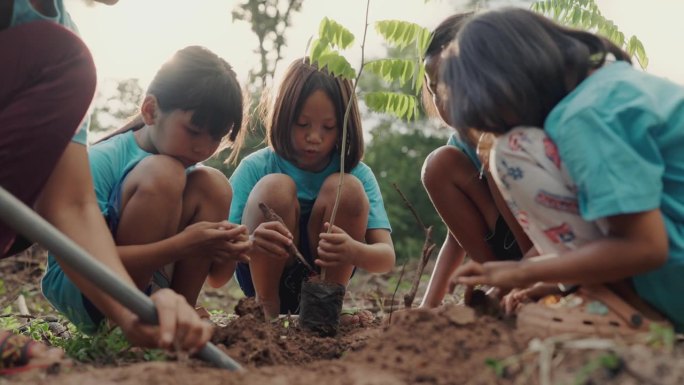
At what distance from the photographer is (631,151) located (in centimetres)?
188

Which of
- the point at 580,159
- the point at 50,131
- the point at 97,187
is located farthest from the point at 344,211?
the point at 580,159

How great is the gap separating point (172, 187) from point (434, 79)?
4.27 feet

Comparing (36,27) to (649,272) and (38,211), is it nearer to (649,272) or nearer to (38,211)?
(38,211)

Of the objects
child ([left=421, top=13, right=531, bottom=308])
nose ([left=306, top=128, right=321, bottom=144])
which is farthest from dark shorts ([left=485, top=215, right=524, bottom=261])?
nose ([left=306, top=128, right=321, bottom=144])

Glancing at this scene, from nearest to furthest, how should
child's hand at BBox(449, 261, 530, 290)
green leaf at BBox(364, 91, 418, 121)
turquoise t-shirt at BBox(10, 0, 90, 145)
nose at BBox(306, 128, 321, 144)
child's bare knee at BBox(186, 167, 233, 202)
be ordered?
child's hand at BBox(449, 261, 530, 290)
turquoise t-shirt at BBox(10, 0, 90, 145)
green leaf at BBox(364, 91, 418, 121)
child's bare knee at BBox(186, 167, 233, 202)
nose at BBox(306, 128, 321, 144)

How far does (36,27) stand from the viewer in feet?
7.41

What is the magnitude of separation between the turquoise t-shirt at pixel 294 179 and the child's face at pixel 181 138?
0.59 meters

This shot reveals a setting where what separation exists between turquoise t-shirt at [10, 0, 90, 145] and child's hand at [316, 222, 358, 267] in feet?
3.62

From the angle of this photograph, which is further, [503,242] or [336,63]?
[503,242]

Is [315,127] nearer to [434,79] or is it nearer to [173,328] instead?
[434,79]

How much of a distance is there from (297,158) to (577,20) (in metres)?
1.54

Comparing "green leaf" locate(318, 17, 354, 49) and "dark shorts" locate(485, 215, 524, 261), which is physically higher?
"green leaf" locate(318, 17, 354, 49)

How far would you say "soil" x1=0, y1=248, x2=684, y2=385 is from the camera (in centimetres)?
161

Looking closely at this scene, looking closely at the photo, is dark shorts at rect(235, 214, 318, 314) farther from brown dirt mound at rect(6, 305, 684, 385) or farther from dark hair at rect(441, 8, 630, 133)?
dark hair at rect(441, 8, 630, 133)
